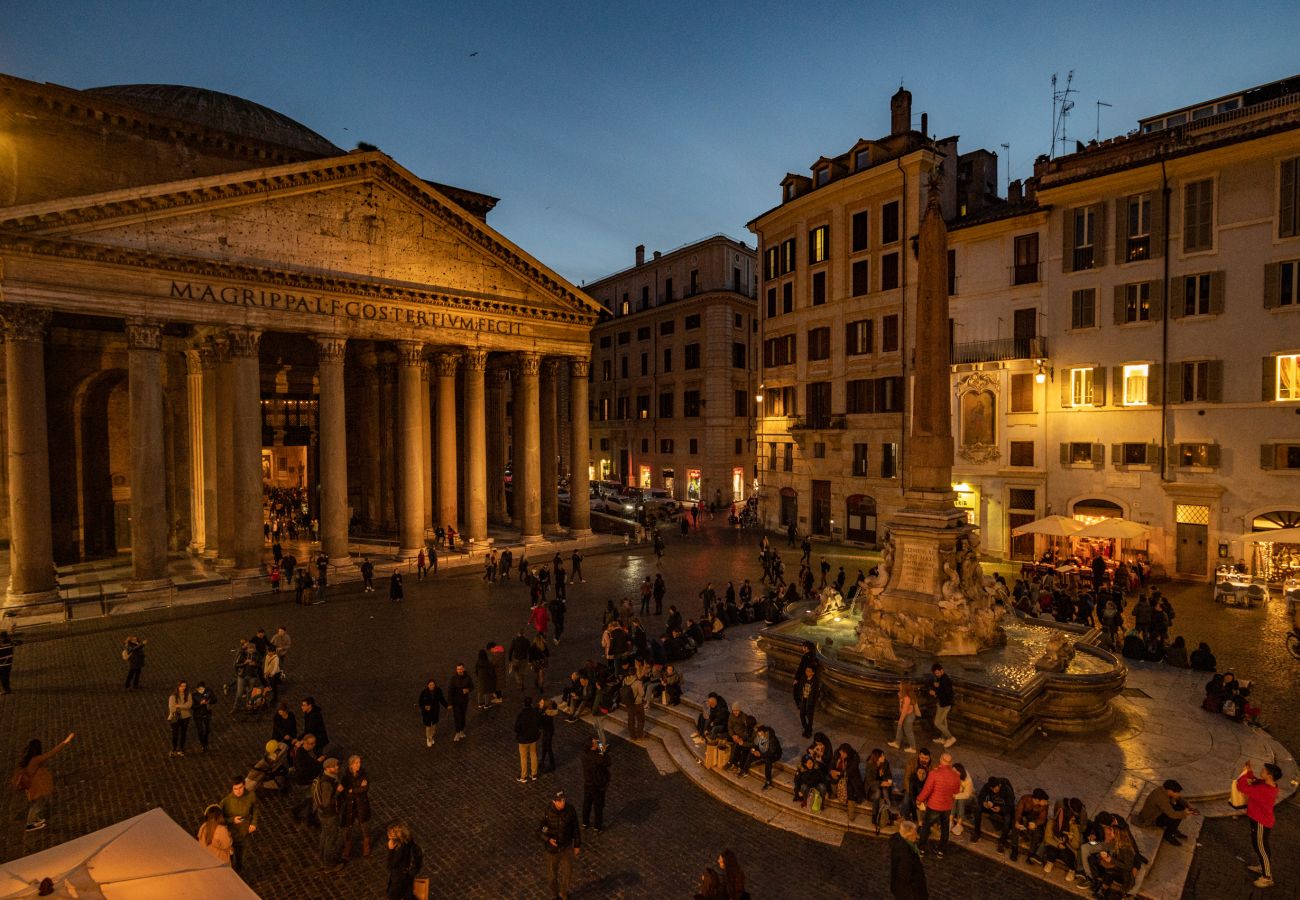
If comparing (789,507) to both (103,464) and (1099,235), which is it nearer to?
(1099,235)

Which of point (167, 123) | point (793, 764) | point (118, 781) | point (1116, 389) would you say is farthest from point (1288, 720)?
point (167, 123)

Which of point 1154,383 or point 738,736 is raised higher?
point 1154,383

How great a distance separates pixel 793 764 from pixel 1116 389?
20323 mm

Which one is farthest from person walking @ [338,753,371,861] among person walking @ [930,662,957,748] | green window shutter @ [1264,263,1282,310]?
green window shutter @ [1264,263,1282,310]

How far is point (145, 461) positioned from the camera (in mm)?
20906

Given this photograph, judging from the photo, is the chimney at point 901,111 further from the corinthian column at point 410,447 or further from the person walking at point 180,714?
the person walking at point 180,714

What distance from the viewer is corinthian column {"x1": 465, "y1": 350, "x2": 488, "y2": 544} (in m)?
Result: 28.5

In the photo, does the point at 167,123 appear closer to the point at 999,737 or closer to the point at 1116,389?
the point at 999,737

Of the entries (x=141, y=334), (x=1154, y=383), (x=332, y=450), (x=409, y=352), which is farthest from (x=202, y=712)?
(x=1154, y=383)

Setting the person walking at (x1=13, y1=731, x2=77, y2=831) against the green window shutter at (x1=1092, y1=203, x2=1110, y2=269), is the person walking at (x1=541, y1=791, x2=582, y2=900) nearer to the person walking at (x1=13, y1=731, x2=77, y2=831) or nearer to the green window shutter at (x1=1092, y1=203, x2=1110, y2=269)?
the person walking at (x1=13, y1=731, x2=77, y2=831)

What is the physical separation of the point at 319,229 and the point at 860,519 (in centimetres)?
2515

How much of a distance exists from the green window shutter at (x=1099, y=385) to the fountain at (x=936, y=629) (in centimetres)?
1325

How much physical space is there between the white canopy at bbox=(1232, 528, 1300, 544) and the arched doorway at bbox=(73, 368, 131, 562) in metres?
39.2

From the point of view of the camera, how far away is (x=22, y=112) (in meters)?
22.1
